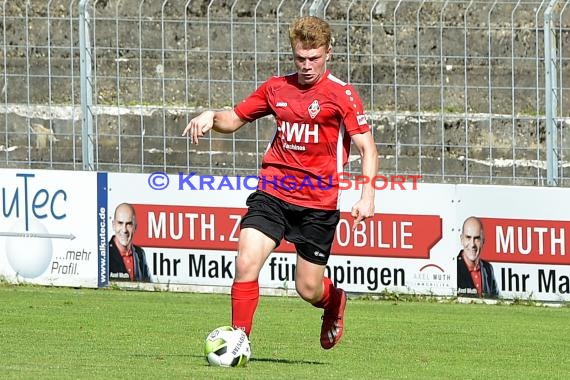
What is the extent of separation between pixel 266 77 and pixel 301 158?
6.17 meters

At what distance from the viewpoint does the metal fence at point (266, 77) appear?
13.8 m

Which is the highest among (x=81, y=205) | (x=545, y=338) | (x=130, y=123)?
(x=130, y=123)

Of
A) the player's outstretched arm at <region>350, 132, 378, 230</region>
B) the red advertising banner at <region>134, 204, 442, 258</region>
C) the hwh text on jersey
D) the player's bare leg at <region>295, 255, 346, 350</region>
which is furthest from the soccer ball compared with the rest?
the red advertising banner at <region>134, 204, 442, 258</region>

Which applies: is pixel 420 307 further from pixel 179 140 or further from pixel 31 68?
pixel 31 68

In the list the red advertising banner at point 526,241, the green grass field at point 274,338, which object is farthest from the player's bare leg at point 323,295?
the red advertising banner at point 526,241

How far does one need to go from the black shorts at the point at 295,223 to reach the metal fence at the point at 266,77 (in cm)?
523

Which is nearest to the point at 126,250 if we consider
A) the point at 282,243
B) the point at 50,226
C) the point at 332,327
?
the point at 50,226

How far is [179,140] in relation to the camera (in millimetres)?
14523

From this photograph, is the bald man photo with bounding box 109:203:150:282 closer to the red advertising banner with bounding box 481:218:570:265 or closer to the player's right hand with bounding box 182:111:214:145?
the red advertising banner with bounding box 481:218:570:265

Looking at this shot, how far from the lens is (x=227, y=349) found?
7906 mm

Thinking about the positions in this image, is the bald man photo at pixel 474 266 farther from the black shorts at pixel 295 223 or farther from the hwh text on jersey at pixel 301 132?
the hwh text on jersey at pixel 301 132

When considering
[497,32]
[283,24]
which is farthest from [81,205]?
[497,32]

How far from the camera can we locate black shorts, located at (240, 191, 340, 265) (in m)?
8.29

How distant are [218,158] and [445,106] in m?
2.45
